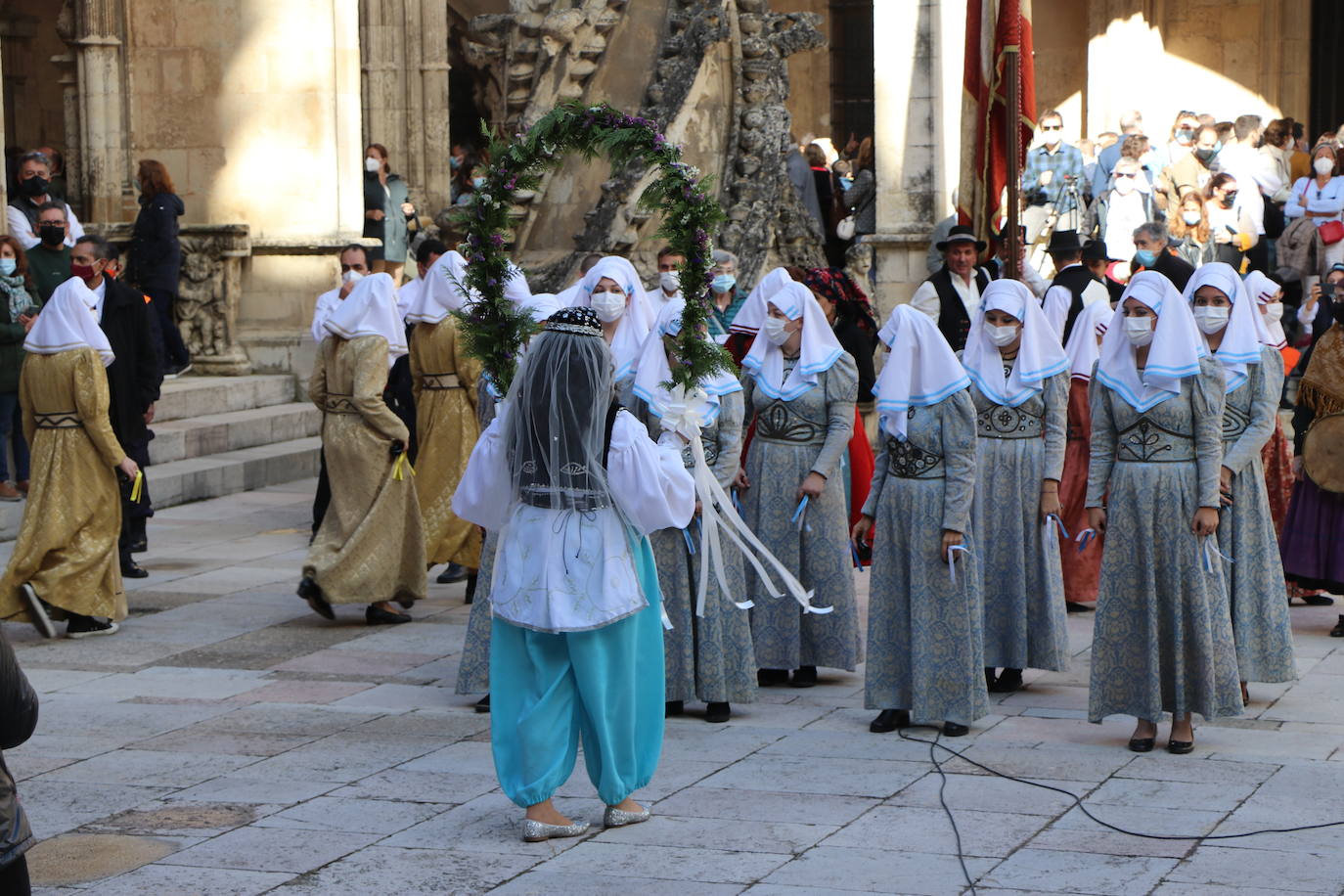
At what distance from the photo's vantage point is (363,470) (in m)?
9.41

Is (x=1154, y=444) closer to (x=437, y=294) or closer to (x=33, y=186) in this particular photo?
(x=437, y=294)

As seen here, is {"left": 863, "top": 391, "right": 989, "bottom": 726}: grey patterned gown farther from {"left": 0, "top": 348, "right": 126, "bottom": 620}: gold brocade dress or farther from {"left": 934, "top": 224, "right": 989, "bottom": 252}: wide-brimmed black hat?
{"left": 0, "top": 348, "right": 126, "bottom": 620}: gold brocade dress

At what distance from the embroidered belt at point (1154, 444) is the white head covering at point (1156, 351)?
0.08 m

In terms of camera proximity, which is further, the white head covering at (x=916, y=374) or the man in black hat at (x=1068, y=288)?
the man in black hat at (x=1068, y=288)

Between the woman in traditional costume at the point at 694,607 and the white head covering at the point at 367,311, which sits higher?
the white head covering at the point at 367,311

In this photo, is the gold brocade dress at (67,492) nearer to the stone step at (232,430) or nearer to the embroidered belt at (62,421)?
the embroidered belt at (62,421)

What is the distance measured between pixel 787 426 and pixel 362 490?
2345 mm

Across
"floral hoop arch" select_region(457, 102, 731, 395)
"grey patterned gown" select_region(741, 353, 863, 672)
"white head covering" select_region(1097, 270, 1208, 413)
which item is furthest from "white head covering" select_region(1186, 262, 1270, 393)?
"floral hoop arch" select_region(457, 102, 731, 395)

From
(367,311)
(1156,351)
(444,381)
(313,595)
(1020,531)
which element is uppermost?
(367,311)

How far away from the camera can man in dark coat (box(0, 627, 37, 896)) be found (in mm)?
3891

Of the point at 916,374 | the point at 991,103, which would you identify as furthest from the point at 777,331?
the point at 991,103

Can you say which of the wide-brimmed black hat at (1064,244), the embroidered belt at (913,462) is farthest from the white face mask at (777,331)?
the wide-brimmed black hat at (1064,244)

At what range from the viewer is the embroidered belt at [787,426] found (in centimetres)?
808

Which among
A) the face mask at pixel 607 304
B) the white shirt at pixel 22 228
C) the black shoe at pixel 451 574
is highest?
the white shirt at pixel 22 228
